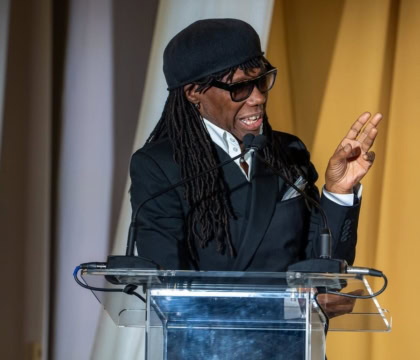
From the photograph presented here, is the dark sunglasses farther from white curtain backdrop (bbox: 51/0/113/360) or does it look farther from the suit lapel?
white curtain backdrop (bbox: 51/0/113/360)

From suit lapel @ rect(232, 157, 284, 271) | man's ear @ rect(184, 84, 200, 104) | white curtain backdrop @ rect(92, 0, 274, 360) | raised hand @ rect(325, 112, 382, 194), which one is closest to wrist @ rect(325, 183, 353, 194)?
raised hand @ rect(325, 112, 382, 194)

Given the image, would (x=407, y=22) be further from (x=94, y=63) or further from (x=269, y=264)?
(x=269, y=264)

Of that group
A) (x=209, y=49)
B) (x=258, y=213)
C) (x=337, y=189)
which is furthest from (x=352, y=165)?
(x=209, y=49)

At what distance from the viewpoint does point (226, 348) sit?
4.54 ft

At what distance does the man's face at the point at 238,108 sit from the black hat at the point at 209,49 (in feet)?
0.12

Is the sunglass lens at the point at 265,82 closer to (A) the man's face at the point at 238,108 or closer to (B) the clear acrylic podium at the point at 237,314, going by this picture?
(A) the man's face at the point at 238,108

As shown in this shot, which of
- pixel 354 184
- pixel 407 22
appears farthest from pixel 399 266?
pixel 354 184

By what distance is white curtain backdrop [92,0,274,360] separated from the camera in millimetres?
2672

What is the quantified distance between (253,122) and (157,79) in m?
0.97

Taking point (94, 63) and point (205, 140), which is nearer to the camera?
point (205, 140)

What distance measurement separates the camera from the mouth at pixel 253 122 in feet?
5.83

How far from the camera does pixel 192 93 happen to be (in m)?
1.85

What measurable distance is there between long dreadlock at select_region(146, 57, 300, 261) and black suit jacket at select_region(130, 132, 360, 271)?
0.02m

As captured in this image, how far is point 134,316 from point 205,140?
1.54ft
